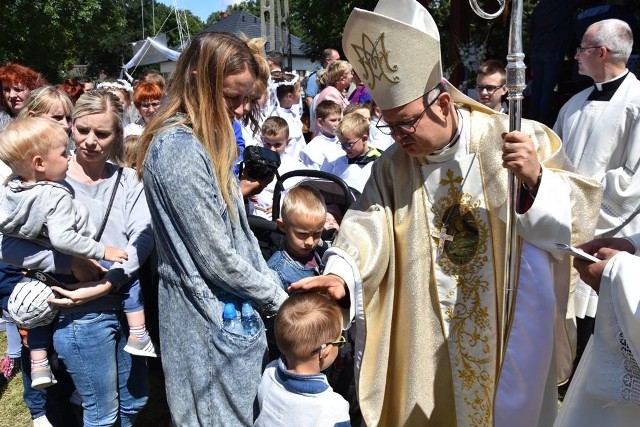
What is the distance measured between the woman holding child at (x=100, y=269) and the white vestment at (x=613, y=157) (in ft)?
9.07

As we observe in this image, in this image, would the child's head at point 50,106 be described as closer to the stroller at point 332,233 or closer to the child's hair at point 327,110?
the stroller at point 332,233

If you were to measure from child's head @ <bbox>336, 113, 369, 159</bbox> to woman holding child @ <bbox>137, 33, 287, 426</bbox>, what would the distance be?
7.17ft

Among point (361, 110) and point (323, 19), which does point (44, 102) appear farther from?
point (323, 19)

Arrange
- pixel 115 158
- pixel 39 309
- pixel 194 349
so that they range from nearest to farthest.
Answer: pixel 194 349, pixel 39 309, pixel 115 158

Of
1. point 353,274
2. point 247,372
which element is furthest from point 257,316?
point 353,274

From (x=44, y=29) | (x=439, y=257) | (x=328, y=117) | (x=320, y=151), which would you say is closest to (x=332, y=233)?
(x=439, y=257)

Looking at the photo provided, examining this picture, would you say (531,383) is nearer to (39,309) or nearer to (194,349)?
(194,349)

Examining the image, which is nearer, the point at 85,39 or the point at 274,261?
the point at 274,261

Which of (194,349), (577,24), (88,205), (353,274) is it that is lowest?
(194,349)

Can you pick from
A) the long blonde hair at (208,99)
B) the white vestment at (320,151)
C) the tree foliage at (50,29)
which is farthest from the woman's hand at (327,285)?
the tree foliage at (50,29)

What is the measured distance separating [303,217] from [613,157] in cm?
224

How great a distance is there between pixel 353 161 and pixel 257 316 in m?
2.54

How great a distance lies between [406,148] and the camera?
8.45 feet

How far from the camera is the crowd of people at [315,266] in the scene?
7.34 feet
